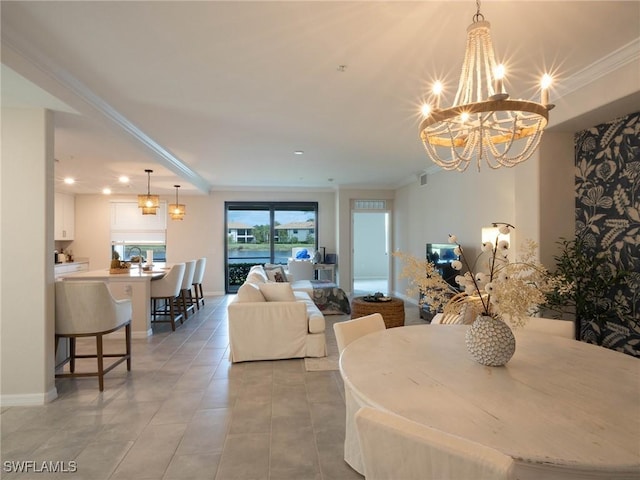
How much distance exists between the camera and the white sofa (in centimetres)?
376

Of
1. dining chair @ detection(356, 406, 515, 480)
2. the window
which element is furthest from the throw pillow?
dining chair @ detection(356, 406, 515, 480)

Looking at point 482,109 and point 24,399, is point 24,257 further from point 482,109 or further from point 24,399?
point 482,109

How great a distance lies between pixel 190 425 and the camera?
8.18ft

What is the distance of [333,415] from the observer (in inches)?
104

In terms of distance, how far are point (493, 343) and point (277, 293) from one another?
2.86 m

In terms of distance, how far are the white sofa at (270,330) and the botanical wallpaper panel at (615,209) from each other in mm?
2739

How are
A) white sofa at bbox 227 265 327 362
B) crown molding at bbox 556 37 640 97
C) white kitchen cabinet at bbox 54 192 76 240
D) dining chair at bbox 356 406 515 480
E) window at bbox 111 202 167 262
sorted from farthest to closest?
1. window at bbox 111 202 167 262
2. white kitchen cabinet at bbox 54 192 76 240
3. white sofa at bbox 227 265 327 362
4. crown molding at bbox 556 37 640 97
5. dining chair at bbox 356 406 515 480

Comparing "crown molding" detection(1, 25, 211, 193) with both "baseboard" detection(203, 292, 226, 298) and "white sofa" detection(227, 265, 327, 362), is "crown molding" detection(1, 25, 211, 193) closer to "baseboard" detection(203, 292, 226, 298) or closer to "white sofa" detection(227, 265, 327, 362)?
"white sofa" detection(227, 265, 327, 362)

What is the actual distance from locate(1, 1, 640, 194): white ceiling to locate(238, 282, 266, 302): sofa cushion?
1845 millimetres

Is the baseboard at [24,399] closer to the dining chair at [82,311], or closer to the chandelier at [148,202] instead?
the dining chair at [82,311]

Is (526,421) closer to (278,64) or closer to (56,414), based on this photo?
(278,64)

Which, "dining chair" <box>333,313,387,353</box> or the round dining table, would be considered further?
"dining chair" <box>333,313,387,353</box>


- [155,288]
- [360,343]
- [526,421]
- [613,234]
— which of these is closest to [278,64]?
[360,343]

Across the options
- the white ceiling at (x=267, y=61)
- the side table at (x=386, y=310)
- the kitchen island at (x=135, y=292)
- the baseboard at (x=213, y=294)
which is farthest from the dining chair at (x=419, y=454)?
the baseboard at (x=213, y=294)
